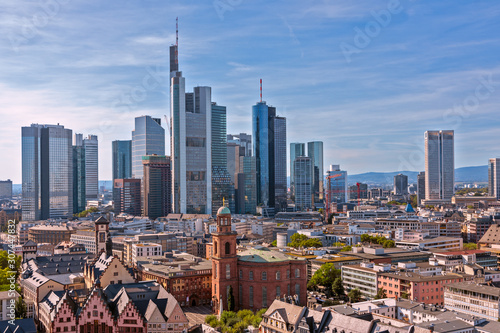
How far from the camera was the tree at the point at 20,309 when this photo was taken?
85062 mm

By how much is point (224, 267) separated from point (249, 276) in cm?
427

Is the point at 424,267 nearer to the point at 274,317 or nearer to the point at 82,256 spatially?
the point at 274,317

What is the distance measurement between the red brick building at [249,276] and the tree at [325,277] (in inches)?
548

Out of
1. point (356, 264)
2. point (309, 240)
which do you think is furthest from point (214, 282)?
point (309, 240)

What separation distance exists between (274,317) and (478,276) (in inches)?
1823

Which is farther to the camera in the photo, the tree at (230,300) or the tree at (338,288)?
the tree at (338,288)

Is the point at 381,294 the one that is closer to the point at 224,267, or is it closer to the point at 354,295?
the point at 354,295

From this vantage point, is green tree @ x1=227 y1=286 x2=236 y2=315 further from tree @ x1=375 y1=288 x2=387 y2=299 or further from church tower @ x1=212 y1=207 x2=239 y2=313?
tree @ x1=375 y1=288 x2=387 y2=299

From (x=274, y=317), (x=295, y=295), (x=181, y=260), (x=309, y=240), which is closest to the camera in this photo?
(x=274, y=317)

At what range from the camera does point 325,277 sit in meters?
106

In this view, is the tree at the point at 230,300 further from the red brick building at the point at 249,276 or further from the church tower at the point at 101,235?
the church tower at the point at 101,235

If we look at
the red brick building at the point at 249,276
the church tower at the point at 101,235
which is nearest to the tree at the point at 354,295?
the red brick building at the point at 249,276

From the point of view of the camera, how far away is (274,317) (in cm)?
7069

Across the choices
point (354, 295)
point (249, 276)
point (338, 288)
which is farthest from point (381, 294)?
point (249, 276)
